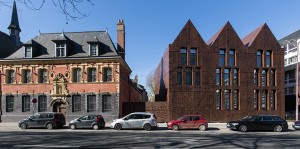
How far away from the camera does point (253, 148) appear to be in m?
13.4

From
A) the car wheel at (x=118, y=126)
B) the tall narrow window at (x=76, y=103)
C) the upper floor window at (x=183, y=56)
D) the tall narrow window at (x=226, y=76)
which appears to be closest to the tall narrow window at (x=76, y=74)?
the tall narrow window at (x=76, y=103)

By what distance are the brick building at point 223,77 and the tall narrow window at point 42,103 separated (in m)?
12.1

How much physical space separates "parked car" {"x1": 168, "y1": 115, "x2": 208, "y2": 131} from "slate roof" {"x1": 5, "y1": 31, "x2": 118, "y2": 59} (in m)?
11.6

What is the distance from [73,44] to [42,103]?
7.89m

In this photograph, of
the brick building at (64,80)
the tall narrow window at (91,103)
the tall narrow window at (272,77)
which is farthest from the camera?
the tall narrow window at (272,77)

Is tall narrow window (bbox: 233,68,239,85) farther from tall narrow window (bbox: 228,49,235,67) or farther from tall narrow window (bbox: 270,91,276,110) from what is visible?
tall narrow window (bbox: 270,91,276,110)

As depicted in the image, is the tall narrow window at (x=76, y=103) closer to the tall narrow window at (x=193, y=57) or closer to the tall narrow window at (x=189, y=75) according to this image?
the tall narrow window at (x=189, y=75)

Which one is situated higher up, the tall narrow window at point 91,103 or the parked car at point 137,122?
the tall narrow window at point 91,103

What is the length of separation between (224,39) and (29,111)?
24789 millimetres

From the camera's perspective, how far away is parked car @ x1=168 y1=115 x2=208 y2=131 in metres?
25.5

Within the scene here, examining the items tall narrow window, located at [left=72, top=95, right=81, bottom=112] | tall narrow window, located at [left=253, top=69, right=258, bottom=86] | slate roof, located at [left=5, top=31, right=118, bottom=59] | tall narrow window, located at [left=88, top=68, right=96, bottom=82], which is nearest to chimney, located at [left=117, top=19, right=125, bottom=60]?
slate roof, located at [left=5, top=31, right=118, bottom=59]

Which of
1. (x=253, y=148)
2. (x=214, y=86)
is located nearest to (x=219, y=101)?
(x=214, y=86)

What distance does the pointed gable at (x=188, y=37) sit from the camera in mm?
34312

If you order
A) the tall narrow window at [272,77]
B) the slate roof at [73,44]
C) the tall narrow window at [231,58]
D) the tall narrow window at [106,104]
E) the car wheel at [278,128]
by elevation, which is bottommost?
the car wheel at [278,128]
